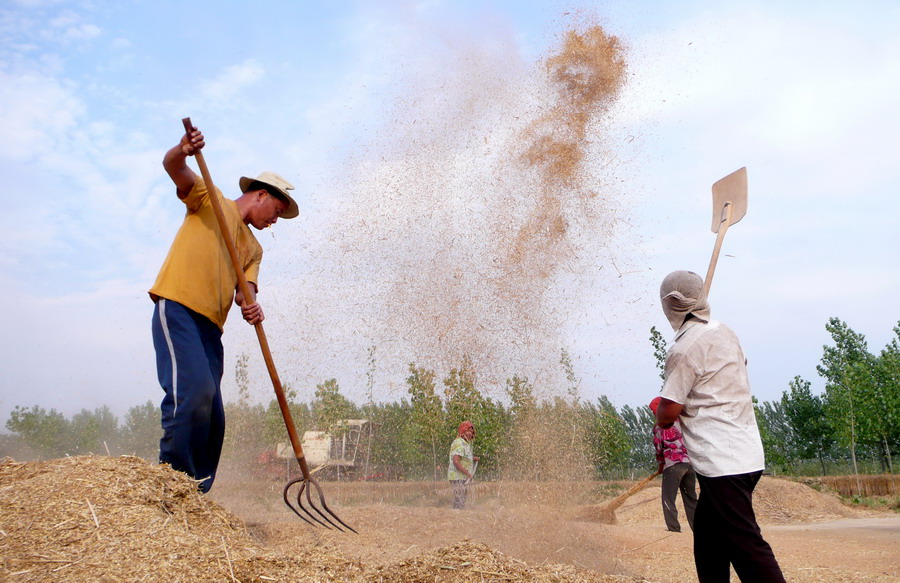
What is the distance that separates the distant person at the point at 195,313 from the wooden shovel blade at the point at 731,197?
2.46 metres

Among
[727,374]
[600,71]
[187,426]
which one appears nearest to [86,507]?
[187,426]

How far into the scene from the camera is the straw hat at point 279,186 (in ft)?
12.4

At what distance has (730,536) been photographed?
262 cm

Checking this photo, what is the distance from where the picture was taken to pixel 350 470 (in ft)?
63.6

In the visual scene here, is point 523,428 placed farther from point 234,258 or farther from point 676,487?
point 234,258

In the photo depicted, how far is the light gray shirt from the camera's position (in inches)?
106

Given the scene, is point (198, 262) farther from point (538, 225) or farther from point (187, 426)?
point (538, 225)

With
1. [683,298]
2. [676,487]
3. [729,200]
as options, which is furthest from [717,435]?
[676,487]

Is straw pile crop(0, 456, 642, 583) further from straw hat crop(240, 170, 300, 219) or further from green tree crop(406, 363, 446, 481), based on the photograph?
green tree crop(406, 363, 446, 481)

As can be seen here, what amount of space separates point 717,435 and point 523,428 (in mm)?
10071

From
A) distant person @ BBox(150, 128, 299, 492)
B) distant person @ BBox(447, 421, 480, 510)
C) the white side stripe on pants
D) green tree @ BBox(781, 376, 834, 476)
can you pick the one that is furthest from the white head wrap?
green tree @ BBox(781, 376, 834, 476)

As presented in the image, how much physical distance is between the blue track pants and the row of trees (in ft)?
23.7

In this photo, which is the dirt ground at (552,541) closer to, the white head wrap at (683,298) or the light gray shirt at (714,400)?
the light gray shirt at (714,400)

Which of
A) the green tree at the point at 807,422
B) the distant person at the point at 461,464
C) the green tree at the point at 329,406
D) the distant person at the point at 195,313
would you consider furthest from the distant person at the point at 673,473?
the green tree at the point at 807,422
